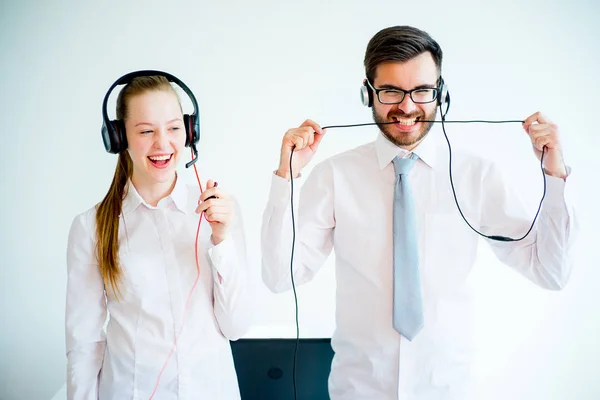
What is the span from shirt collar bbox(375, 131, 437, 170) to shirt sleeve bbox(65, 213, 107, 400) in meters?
0.87

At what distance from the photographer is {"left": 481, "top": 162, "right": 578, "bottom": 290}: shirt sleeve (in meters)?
1.26

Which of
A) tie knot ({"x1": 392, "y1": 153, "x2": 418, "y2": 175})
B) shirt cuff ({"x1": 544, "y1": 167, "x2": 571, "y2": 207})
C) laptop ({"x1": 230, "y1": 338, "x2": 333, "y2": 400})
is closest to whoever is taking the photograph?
shirt cuff ({"x1": 544, "y1": 167, "x2": 571, "y2": 207})

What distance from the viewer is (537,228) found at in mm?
1341

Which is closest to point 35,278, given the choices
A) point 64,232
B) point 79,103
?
point 64,232

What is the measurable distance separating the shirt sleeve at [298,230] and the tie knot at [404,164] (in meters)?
0.20

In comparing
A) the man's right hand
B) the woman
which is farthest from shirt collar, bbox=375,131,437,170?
the woman

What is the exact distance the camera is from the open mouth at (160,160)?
4.34 feet

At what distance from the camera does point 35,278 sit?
2.03 metres

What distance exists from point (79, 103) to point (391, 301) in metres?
1.48

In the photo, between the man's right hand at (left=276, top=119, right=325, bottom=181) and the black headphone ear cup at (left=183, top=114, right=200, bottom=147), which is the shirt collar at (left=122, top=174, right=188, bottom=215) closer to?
the black headphone ear cup at (left=183, top=114, right=200, bottom=147)

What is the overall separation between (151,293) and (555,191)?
1.12 metres

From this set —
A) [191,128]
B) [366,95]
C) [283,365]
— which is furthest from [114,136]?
[283,365]

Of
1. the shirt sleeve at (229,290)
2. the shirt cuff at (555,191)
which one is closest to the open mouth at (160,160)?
the shirt sleeve at (229,290)

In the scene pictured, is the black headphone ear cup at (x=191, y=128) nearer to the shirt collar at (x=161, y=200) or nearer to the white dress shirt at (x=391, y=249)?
A: the shirt collar at (x=161, y=200)
